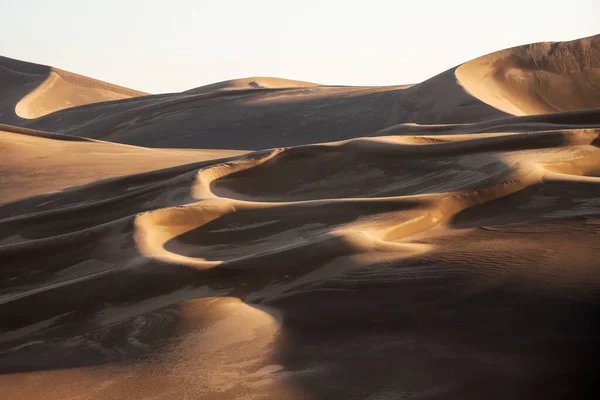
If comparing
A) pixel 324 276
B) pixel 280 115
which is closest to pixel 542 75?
pixel 280 115

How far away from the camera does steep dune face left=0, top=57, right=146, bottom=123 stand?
1559 cm

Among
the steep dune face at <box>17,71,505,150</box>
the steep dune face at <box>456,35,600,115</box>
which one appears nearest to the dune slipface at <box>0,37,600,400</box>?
the steep dune face at <box>17,71,505,150</box>

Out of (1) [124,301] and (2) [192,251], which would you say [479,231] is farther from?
(1) [124,301]

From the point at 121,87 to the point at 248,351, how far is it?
56.2 feet

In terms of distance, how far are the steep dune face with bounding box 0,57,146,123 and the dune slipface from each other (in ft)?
38.4

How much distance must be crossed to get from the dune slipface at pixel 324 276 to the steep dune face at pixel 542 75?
16.9 feet

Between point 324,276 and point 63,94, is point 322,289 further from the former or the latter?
point 63,94

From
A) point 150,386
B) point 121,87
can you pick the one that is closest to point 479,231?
point 150,386

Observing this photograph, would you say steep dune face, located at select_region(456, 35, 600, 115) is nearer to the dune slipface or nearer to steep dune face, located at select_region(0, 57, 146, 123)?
the dune slipface

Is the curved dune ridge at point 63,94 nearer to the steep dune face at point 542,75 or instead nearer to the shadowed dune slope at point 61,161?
the steep dune face at point 542,75

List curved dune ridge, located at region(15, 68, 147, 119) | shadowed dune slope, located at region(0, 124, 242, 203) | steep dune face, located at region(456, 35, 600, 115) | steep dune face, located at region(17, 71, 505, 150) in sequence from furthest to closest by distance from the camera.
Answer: curved dune ridge, located at region(15, 68, 147, 119), steep dune face, located at region(456, 35, 600, 115), steep dune face, located at region(17, 71, 505, 150), shadowed dune slope, located at region(0, 124, 242, 203)

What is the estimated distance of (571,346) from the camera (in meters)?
1.57

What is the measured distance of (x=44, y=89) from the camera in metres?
16.3

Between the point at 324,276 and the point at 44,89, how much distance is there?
50.1 feet
